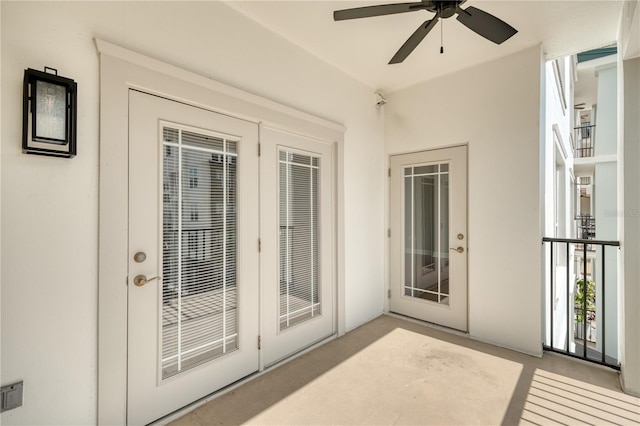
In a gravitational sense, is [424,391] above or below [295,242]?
below

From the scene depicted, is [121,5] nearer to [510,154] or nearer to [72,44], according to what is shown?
[72,44]

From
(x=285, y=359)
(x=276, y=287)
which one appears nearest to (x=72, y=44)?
(x=276, y=287)

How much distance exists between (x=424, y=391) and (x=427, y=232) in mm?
1877

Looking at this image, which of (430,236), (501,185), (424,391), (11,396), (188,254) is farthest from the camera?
(430,236)

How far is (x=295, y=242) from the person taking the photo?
2.82 metres

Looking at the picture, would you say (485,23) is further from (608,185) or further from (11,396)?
(608,185)

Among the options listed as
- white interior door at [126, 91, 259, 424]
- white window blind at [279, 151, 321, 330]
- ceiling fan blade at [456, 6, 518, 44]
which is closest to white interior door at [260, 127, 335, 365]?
white window blind at [279, 151, 321, 330]

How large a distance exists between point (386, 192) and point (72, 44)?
130 inches

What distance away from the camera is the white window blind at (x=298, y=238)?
2.70 m

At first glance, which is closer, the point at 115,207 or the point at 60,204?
the point at 60,204

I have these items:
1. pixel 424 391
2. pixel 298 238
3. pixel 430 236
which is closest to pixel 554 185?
pixel 430 236

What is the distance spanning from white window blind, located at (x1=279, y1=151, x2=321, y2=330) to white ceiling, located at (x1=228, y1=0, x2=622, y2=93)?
1.09 m

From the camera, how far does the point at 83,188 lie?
1586mm

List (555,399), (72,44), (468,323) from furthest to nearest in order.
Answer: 1. (468,323)
2. (555,399)
3. (72,44)
